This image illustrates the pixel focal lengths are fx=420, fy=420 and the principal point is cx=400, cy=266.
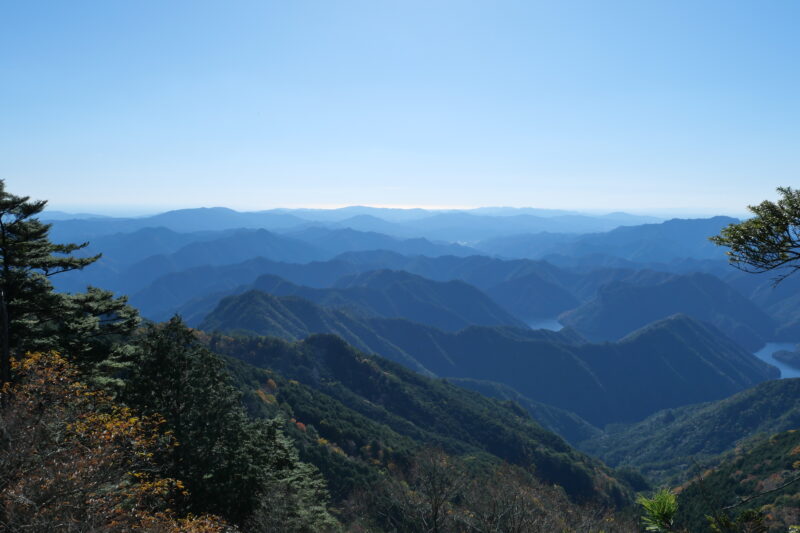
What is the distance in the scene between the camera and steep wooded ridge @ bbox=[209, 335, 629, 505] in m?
88.9

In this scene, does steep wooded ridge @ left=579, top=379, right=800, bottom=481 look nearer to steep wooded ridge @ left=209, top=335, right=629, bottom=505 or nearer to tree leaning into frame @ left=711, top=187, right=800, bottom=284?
steep wooded ridge @ left=209, top=335, right=629, bottom=505

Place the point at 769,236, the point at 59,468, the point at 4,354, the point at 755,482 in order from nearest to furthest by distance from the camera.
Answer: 1. the point at 769,236
2. the point at 59,468
3. the point at 4,354
4. the point at 755,482

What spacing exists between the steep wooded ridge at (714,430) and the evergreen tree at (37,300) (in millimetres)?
182431

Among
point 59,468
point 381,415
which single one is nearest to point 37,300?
point 59,468

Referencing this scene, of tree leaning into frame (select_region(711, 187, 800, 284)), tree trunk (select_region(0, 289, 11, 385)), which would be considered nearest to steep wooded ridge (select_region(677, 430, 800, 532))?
tree leaning into frame (select_region(711, 187, 800, 284))

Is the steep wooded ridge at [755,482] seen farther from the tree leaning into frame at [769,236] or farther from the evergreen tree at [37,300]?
the evergreen tree at [37,300]

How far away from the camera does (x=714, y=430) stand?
17312cm

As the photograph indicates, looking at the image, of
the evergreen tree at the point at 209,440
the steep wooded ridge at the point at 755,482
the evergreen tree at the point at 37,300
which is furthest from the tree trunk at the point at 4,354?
the steep wooded ridge at the point at 755,482

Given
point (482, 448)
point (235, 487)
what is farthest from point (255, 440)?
point (482, 448)

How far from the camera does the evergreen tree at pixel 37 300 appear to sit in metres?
24.2

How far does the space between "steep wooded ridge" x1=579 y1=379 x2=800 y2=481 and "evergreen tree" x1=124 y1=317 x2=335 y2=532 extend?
565ft

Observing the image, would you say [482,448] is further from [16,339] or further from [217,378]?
[16,339]

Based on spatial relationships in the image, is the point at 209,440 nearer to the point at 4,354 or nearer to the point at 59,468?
the point at 4,354

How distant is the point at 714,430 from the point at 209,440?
212 m
